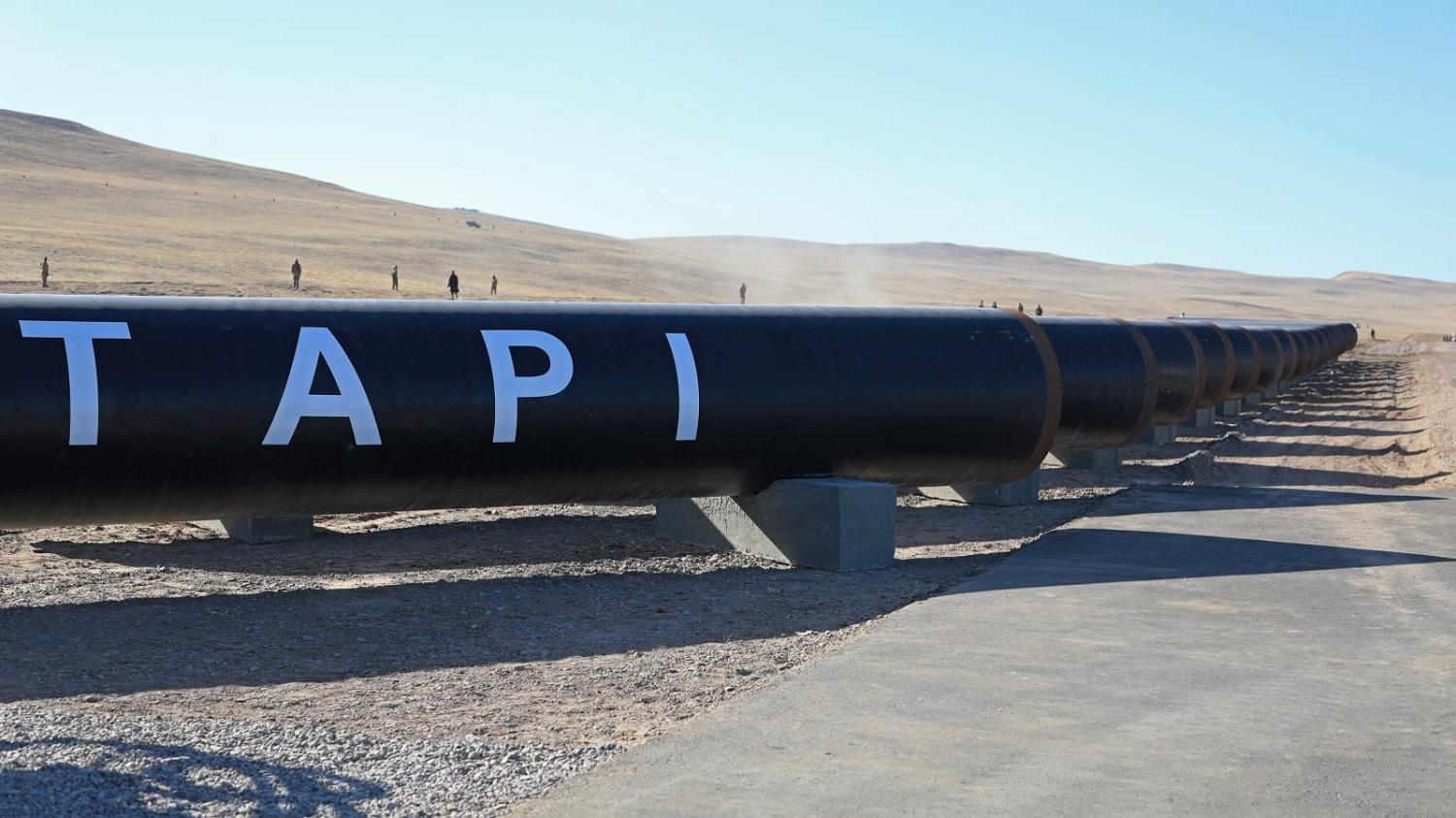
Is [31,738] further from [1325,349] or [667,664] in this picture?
[1325,349]

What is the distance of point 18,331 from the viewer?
28.8ft

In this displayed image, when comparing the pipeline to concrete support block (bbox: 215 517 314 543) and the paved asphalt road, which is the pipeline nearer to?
the paved asphalt road

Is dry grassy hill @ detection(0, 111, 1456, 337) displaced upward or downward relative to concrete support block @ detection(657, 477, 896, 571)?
upward

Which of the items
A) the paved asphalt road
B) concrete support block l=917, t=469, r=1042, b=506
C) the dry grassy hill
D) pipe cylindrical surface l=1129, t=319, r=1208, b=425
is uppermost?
the dry grassy hill

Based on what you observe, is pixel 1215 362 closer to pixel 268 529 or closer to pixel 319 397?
pixel 268 529

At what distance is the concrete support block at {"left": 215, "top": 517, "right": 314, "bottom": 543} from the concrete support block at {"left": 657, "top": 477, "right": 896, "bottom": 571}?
10.6 feet

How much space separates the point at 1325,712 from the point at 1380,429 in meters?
22.6

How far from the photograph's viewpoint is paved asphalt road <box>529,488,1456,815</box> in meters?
5.61

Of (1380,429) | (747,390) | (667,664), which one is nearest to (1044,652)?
(667,664)

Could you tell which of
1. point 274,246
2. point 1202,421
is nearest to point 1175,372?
point 1202,421

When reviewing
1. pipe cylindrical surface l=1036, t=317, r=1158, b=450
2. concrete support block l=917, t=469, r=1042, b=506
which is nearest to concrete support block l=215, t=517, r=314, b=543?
concrete support block l=917, t=469, r=1042, b=506

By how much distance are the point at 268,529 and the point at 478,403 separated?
2603mm

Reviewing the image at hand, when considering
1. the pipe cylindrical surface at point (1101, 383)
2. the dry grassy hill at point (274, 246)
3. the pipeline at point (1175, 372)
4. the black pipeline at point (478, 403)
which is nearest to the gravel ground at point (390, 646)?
the black pipeline at point (478, 403)

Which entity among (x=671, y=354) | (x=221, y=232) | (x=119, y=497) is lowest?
(x=119, y=497)
